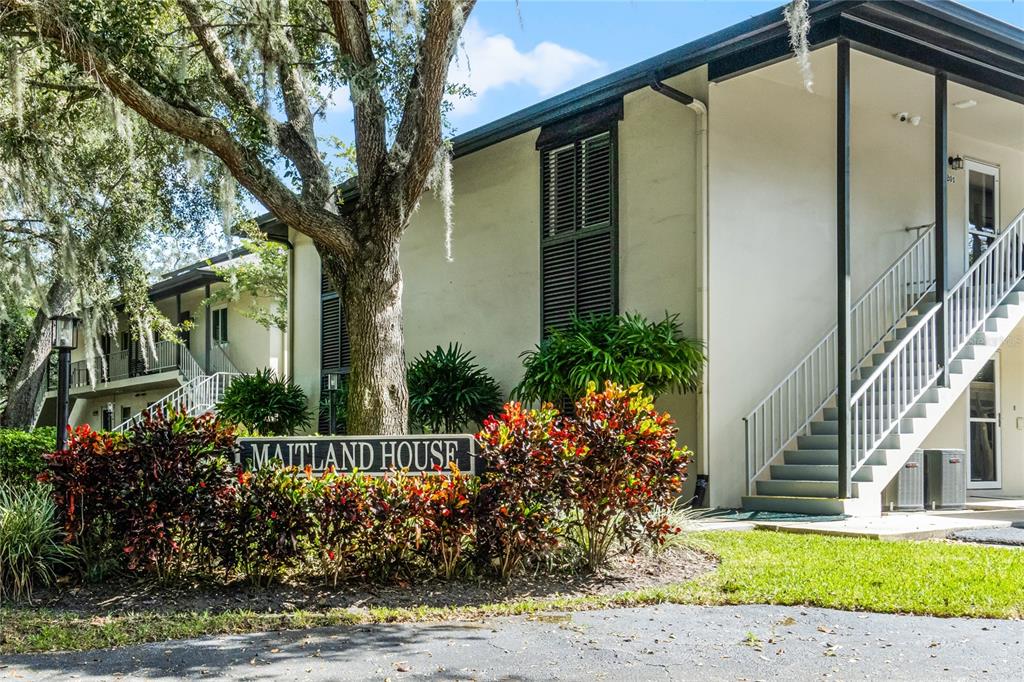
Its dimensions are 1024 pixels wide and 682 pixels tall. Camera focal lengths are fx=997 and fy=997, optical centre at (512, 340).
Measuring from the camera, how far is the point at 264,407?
16625 mm

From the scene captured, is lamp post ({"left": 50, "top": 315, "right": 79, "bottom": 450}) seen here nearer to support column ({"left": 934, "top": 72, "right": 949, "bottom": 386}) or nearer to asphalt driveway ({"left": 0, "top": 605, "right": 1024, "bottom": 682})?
asphalt driveway ({"left": 0, "top": 605, "right": 1024, "bottom": 682})

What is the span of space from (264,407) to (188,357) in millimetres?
9366

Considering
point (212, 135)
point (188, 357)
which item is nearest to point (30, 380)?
point (188, 357)

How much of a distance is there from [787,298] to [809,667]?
7923mm

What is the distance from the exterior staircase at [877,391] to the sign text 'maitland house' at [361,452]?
5.03 meters

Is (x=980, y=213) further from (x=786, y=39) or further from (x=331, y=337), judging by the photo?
(x=331, y=337)

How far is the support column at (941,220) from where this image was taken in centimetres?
1080

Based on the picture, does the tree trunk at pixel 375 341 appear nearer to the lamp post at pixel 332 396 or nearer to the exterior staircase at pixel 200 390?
the lamp post at pixel 332 396

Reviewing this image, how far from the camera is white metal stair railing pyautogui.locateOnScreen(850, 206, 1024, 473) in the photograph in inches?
421

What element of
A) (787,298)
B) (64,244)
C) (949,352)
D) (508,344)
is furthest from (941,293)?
(64,244)

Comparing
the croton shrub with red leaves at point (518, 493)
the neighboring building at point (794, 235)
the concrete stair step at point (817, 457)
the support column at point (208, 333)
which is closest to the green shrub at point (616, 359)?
the neighboring building at point (794, 235)

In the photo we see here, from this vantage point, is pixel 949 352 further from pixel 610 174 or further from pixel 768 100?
pixel 610 174

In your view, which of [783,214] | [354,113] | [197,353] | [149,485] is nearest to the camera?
[149,485]

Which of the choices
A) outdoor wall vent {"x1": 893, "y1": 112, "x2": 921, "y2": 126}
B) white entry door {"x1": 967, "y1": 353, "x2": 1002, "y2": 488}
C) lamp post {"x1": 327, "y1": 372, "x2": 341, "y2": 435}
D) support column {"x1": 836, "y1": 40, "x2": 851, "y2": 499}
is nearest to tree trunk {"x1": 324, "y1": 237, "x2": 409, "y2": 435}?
support column {"x1": 836, "y1": 40, "x2": 851, "y2": 499}
